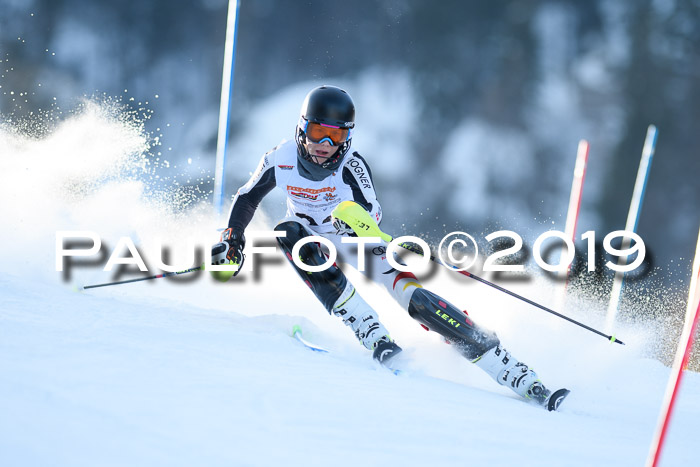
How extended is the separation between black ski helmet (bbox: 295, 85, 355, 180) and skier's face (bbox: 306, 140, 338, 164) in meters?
0.02

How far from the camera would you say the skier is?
102 inches

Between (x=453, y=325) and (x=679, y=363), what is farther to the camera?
(x=453, y=325)

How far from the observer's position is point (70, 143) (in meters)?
6.35

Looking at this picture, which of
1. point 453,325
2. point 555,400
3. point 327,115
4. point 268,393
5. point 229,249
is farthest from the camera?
point 229,249

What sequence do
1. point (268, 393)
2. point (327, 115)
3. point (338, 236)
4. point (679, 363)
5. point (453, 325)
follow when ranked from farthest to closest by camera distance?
1. point (338, 236)
2. point (327, 115)
3. point (453, 325)
4. point (268, 393)
5. point (679, 363)

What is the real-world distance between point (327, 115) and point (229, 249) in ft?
2.72

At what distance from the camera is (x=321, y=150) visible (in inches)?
111

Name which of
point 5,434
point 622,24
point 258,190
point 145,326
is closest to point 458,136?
point 622,24

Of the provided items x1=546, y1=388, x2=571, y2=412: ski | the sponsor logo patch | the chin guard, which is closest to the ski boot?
x1=546, y1=388, x2=571, y2=412: ski

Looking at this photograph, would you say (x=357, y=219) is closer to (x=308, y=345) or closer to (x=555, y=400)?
(x=308, y=345)

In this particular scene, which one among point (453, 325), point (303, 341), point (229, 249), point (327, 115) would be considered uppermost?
point (327, 115)

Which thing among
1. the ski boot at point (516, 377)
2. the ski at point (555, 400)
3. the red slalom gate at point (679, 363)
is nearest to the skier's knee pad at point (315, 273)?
the ski boot at point (516, 377)

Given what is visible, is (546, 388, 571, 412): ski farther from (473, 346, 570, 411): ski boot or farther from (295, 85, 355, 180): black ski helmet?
(295, 85, 355, 180): black ski helmet

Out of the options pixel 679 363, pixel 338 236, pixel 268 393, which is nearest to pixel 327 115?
pixel 338 236
